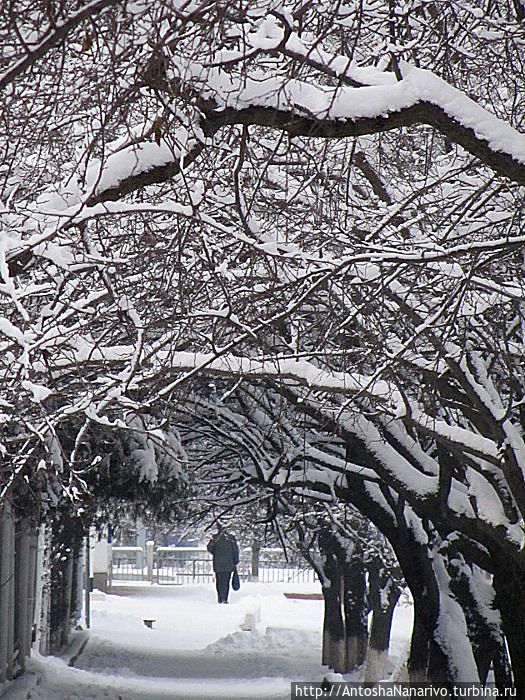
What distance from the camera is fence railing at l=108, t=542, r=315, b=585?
55250 mm

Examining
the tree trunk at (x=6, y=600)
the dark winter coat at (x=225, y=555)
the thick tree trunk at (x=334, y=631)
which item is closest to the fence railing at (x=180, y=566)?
the dark winter coat at (x=225, y=555)

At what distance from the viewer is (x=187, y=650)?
93.3 ft

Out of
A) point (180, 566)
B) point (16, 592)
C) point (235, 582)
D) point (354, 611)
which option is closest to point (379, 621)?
point (354, 611)

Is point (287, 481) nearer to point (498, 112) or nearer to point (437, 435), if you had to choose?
point (437, 435)

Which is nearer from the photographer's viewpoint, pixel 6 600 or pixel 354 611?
pixel 6 600

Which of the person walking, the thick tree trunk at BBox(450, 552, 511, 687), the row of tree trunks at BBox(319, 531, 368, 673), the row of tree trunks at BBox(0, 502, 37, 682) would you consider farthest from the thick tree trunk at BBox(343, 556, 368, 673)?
the person walking

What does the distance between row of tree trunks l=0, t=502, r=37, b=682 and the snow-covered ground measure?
41 centimetres

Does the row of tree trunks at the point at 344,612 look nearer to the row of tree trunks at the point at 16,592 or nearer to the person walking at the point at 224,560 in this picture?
the row of tree trunks at the point at 16,592

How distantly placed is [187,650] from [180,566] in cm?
2857

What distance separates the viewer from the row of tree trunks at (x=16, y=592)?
1664cm

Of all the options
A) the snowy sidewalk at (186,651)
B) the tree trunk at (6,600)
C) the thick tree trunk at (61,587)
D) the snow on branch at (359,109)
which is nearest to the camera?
the snow on branch at (359,109)

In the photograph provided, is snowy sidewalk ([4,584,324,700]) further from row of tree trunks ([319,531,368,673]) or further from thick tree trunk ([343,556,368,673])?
thick tree trunk ([343,556,368,673])

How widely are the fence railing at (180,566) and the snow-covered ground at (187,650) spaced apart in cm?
433

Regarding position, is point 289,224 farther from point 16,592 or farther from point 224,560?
point 224,560
